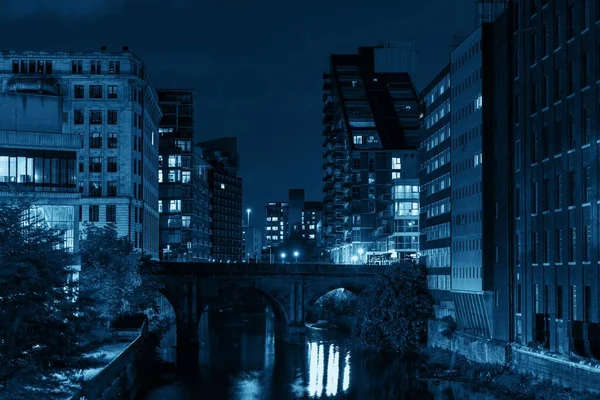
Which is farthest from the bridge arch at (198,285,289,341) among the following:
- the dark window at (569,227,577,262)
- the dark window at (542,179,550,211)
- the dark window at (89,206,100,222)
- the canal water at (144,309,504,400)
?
the dark window at (569,227,577,262)

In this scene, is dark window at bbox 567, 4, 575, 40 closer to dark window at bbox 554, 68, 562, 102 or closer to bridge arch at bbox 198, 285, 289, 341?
dark window at bbox 554, 68, 562, 102

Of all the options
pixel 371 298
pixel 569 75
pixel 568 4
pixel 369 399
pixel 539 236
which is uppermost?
pixel 568 4

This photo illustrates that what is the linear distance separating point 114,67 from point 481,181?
6060 centimetres

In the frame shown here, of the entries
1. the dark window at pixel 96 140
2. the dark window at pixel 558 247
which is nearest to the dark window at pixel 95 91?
the dark window at pixel 96 140

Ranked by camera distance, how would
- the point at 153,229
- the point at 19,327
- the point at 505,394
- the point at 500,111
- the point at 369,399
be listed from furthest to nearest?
the point at 153,229 → the point at 500,111 → the point at 369,399 → the point at 505,394 → the point at 19,327

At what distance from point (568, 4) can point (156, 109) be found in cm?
9622

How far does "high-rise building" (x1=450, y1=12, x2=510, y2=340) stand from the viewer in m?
82.3

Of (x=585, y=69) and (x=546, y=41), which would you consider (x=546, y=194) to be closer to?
(x=585, y=69)

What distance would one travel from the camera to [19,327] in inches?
1353

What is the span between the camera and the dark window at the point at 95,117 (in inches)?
4918

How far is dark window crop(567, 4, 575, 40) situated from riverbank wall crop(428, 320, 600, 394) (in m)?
24.3

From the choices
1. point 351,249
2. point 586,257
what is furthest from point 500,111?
point 351,249

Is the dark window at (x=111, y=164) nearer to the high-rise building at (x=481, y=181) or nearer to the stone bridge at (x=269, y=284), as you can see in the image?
the stone bridge at (x=269, y=284)

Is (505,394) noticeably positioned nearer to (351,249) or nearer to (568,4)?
(568,4)
